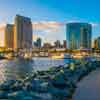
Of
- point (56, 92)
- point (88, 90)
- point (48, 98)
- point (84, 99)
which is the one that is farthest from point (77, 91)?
point (48, 98)

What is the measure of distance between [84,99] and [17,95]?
4.38 m

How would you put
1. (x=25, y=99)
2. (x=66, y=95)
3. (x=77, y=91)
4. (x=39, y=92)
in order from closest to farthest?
(x=25, y=99) → (x=39, y=92) → (x=66, y=95) → (x=77, y=91)

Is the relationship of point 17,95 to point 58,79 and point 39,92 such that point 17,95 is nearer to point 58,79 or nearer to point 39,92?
point 39,92

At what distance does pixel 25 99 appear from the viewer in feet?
35.9

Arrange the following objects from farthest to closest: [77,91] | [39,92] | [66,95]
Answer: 1. [77,91]
2. [66,95]
3. [39,92]

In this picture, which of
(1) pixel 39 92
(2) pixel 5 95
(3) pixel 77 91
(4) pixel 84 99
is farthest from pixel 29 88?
(3) pixel 77 91

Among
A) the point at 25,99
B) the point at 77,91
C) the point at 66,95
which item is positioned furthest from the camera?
the point at 77,91

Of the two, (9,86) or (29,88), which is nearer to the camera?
(29,88)

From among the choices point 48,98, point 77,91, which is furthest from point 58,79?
point 48,98

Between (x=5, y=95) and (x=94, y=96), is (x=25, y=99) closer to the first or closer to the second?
(x=5, y=95)

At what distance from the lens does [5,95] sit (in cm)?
1194

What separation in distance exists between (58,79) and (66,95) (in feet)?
10.4

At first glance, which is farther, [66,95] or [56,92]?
[66,95]

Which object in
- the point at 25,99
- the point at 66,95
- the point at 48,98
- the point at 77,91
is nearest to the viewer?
the point at 25,99
